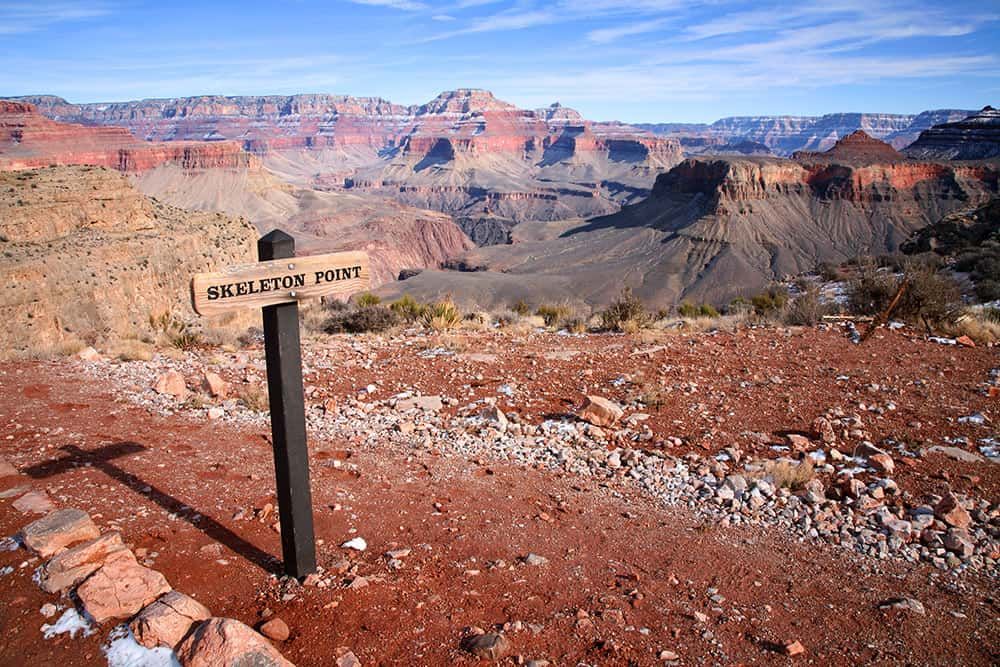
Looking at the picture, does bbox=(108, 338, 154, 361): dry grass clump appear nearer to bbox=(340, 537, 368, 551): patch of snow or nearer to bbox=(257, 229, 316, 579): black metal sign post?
bbox=(340, 537, 368, 551): patch of snow

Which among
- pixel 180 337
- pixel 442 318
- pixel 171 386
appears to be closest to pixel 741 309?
pixel 442 318

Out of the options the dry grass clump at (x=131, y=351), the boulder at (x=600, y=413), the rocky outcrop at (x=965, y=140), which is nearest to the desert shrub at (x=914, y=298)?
the boulder at (x=600, y=413)

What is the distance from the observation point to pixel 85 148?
368 feet

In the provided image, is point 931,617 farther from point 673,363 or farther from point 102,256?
point 102,256

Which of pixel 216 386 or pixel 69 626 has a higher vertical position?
pixel 69 626

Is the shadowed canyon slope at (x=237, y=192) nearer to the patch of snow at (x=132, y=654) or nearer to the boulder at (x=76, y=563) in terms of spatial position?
the boulder at (x=76, y=563)

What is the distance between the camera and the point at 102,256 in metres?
22.6

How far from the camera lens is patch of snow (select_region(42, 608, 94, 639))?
325cm

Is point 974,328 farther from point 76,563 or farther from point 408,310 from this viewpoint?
point 76,563

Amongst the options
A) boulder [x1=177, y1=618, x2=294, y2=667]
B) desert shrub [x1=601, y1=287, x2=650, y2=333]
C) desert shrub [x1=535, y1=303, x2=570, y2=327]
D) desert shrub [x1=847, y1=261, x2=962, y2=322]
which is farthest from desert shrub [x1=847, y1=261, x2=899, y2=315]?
boulder [x1=177, y1=618, x2=294, y2=667]

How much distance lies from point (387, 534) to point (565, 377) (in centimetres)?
443

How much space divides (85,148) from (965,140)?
465ft

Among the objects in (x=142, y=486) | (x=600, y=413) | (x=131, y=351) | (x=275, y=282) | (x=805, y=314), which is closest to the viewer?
(x=275, y=282)

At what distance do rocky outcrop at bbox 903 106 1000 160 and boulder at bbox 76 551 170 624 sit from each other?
10688cm
